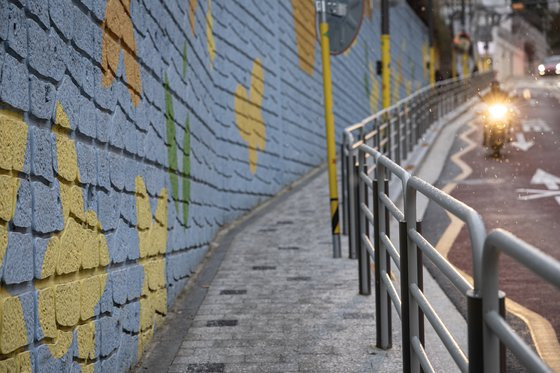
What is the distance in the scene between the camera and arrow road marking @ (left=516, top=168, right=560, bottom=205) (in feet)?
42.1

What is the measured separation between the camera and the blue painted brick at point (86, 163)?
4.49 m

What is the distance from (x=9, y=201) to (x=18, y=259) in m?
0.24

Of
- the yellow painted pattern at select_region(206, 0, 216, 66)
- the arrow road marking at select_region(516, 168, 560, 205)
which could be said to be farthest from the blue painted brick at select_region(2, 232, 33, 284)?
the arrow road marking at select_region(516, 168, 560, 205)

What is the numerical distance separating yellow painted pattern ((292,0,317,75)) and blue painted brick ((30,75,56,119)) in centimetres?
1292

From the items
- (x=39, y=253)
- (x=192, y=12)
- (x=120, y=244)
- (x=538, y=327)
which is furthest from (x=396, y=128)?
(x=39, y=253)

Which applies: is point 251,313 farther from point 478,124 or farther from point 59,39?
point 478,124

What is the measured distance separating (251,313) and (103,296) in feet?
7.31

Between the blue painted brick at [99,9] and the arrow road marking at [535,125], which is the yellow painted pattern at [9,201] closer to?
the blue painted brick at [99,9]

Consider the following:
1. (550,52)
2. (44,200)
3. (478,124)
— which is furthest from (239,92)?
(550,52)

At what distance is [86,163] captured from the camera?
461 cm

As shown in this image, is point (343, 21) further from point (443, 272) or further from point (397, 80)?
point (397, 80)

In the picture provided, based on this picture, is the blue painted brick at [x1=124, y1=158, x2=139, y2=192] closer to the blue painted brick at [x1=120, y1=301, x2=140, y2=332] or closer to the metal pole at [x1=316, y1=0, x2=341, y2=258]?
the blue painted brick at [x1=120, y1=301, x2=140, y2=332]

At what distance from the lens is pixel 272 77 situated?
1444cm

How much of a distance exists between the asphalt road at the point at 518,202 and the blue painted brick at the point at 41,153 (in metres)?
2.11
